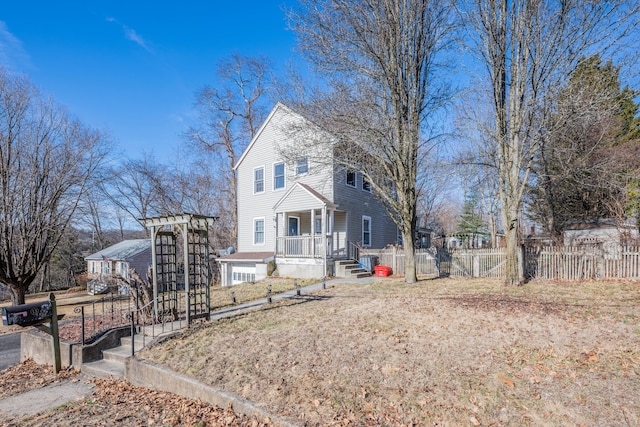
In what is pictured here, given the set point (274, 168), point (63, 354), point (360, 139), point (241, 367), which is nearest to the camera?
point (241, 367)

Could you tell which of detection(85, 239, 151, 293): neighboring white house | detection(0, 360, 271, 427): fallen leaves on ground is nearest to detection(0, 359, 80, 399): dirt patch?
detection(0, 360, 271, 427): fallen leaves on ground

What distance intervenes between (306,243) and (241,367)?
1084cm

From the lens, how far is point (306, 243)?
16.1 metres

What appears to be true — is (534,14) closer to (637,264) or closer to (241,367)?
(637,264)

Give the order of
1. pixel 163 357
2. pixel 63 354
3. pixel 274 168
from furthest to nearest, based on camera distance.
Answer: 1. pixel 274 168
2. pixel 63 354
3. pixel 163 357

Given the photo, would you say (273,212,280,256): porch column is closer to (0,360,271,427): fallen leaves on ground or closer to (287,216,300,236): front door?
(287,216,300,236): front door

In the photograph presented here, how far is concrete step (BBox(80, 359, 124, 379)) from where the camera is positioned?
6.46 m

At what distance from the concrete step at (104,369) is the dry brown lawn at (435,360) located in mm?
792

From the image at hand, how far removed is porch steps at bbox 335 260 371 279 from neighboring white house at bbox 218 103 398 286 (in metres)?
0.29

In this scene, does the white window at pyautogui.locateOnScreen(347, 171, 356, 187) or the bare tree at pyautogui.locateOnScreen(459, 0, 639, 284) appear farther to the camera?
the white window at pyautogui.locateOnScreen(347, 171, 356, 187)

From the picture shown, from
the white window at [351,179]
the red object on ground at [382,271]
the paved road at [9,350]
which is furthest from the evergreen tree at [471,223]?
the paved road at [9,350]

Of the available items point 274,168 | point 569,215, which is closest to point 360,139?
point 274,168

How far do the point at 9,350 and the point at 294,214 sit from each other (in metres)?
12.0

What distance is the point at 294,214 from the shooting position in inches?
714
